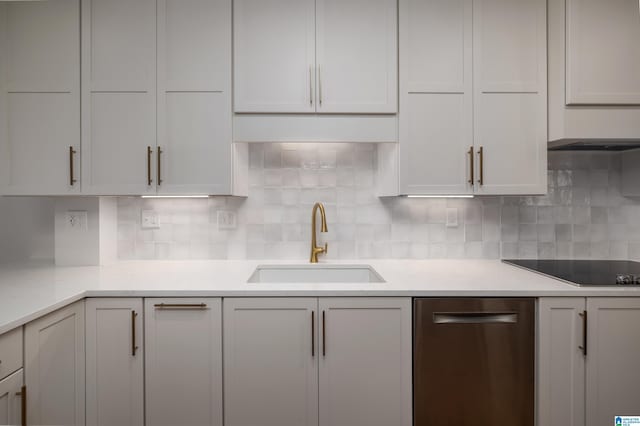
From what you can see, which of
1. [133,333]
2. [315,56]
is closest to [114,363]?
[133,333]

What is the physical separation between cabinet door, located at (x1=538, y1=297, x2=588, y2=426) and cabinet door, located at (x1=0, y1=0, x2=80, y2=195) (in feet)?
7.52

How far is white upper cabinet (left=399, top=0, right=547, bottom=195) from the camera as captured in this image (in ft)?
6.44

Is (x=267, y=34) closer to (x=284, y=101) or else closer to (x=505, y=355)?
(x=284, y=101)

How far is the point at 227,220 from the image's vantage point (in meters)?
2.35

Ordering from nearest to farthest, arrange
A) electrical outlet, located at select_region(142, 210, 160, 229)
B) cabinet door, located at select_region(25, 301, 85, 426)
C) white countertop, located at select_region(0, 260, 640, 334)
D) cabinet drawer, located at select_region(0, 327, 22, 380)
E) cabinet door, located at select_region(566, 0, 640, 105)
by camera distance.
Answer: cabinet drawer, located at select_region(0, 327, 22, 380) < cabinet door, located at select_region(25, 301, 85, 426) < white countertop, located at select_region(0, 260, 640, 334) < cabinet door, located at select_region(566, 0, 640, 105) < electrical outlet, located at select_region(142, 210, 160, 229)

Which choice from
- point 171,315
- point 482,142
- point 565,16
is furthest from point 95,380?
point 565,16

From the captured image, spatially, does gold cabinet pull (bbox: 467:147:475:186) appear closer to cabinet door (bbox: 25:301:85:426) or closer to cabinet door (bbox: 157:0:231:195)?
cabinet door (bbox: 157:0:231:195)

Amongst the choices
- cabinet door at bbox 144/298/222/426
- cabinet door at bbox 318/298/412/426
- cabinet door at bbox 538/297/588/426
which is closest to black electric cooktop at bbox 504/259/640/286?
cabinet door at bbox 538/297/588/426

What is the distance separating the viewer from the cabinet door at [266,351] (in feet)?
5.42

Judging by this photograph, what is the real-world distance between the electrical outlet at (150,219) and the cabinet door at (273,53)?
2.87ft

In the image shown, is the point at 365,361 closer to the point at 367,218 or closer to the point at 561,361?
the point at 561,361

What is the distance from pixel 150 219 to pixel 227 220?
458 mm

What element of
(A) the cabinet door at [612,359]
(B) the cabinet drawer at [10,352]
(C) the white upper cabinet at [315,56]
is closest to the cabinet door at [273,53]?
(C) the white upper cabinet at [315,56]

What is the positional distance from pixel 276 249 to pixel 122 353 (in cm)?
99
